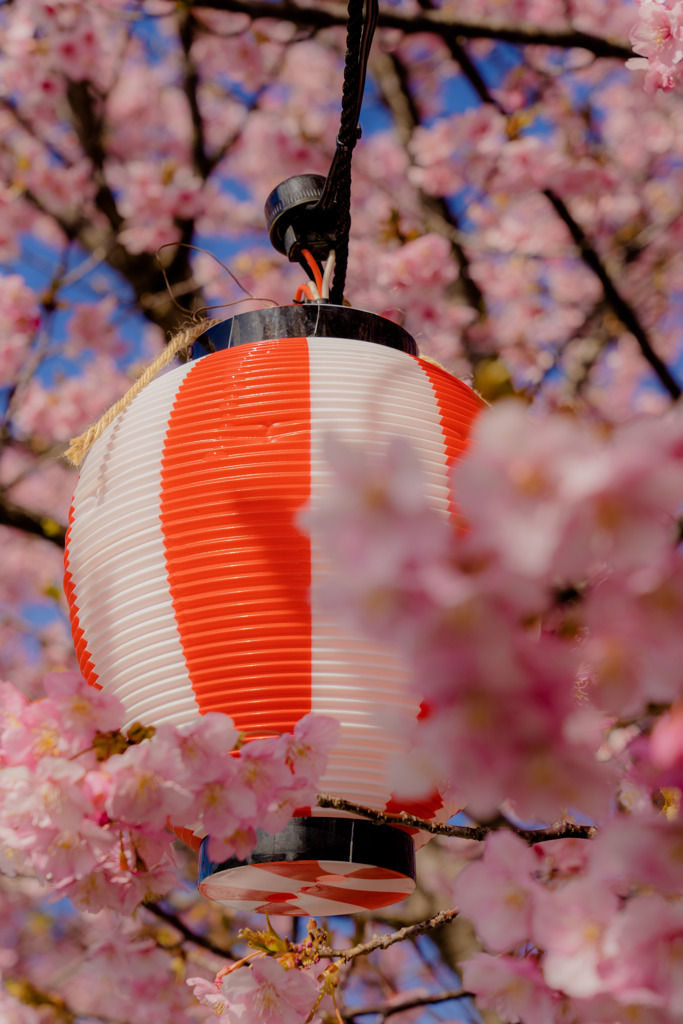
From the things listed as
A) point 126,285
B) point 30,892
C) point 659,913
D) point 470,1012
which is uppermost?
point 126,285

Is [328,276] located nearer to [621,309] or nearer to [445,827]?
[445,827]

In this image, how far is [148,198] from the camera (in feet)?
12.5

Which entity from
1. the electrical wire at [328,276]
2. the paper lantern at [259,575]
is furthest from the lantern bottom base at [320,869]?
the electrical wire at [328,276]

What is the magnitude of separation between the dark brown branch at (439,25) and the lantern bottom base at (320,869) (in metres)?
1.77

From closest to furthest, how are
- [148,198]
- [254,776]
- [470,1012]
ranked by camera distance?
[254,776], [470,1012], [148,198]

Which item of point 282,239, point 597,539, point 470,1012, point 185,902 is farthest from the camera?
point 185,902

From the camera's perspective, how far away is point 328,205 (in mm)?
1270

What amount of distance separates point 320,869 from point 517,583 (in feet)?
2.15

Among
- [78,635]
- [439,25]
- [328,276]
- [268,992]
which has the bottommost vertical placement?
[268,992]

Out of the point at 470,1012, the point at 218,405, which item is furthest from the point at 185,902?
the point at 218,405

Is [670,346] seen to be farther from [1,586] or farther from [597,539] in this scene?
[597,539]

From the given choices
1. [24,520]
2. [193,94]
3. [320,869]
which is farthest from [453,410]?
[193,94]

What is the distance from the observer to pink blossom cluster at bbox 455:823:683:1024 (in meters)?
0.44

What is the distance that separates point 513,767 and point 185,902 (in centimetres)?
336
